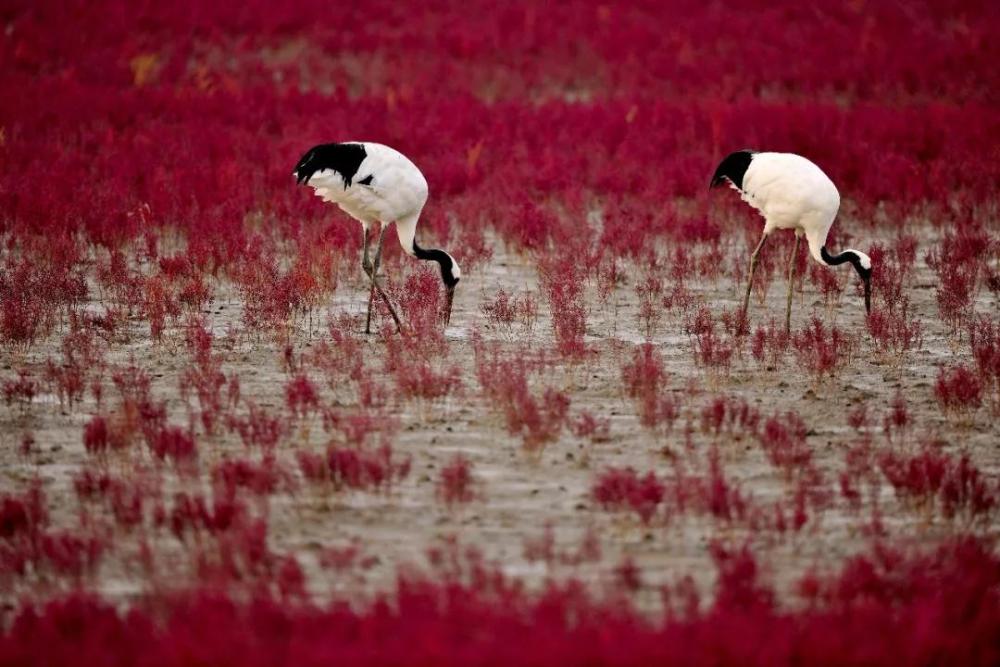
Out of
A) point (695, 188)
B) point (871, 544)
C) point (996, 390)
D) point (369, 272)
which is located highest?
point (695, 188)

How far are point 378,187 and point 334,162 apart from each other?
29 cm

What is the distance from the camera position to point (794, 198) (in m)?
7.89

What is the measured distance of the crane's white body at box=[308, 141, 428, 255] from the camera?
7543mm

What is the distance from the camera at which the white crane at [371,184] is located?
7.49 m

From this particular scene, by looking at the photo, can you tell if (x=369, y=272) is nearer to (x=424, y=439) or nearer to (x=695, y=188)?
(x=424, y=439)

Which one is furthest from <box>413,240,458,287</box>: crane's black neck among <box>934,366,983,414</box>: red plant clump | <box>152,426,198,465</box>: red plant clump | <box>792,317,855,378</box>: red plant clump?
<box>934,366,983,414</box>: red plant clump

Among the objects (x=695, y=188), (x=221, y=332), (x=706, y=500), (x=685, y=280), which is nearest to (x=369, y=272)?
(x=221, y=332)

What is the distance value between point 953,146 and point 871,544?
8095 millimetres

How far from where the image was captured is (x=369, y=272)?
803 centimetres

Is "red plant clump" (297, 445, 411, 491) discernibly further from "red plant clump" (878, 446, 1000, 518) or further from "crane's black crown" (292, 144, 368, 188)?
"crane's black crown" (292, 144, 368, 188)

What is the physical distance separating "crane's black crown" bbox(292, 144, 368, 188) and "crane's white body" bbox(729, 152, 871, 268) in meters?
2.30

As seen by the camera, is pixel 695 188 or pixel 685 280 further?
pixel 695 188

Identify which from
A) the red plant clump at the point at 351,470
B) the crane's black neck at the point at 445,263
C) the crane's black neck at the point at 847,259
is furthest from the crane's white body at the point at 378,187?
the red plant clump at the point at 351,470

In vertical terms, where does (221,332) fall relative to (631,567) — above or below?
above
